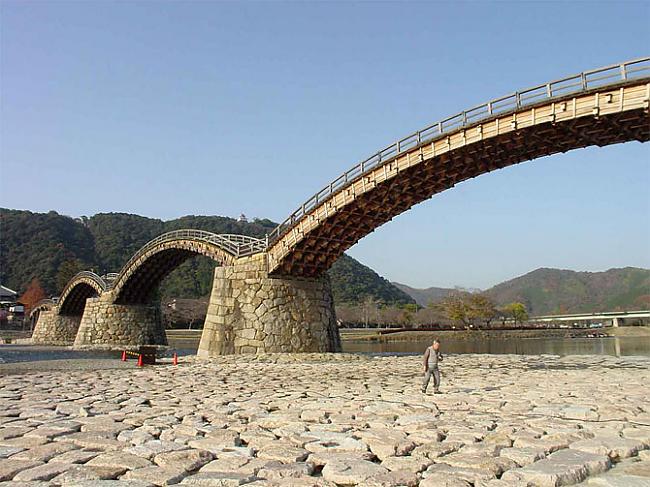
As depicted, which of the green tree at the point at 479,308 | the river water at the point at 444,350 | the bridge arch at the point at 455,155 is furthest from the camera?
the green tree at the point at 479,308

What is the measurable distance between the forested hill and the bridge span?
240 ft

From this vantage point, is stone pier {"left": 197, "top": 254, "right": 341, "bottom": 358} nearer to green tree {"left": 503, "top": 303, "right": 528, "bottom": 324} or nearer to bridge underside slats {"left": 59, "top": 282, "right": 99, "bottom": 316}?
bridge underside slats {"left": 59, "top": 282, "right": 99, "bottom": 316}

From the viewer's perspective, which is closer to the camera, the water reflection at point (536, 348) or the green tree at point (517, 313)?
the water reflection at point (536, 348)

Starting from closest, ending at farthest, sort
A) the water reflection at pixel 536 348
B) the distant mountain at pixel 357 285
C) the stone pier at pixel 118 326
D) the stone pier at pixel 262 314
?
the stone pier at pixel 262 314 < the water reflection at pixel 536 348 < the stone pier at pixel 118 326 < the distant mountain at pixel 357 285

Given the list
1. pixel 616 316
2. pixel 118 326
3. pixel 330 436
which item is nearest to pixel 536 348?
pixel 118 326

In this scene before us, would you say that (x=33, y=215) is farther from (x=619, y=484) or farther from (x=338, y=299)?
(x=619, y=484)

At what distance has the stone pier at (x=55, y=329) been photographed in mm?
61250

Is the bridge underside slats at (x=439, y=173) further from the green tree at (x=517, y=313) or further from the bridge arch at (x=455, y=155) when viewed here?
the green tree at (x=517, y=313)

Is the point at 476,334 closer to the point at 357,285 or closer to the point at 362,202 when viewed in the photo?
the point at 357,285

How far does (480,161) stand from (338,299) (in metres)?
90.9

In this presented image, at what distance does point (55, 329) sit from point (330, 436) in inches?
2532

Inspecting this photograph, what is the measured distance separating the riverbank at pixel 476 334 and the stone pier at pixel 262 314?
133 ft

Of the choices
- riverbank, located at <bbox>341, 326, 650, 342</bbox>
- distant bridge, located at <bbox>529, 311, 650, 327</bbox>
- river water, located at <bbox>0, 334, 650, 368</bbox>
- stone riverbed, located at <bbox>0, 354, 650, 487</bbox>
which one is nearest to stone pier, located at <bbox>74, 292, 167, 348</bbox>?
river water, located at <bbox>0, 334, 650, 368</bbox>

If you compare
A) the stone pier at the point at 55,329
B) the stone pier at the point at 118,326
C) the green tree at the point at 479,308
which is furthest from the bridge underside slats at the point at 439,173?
the green tree at the point at 479,308
